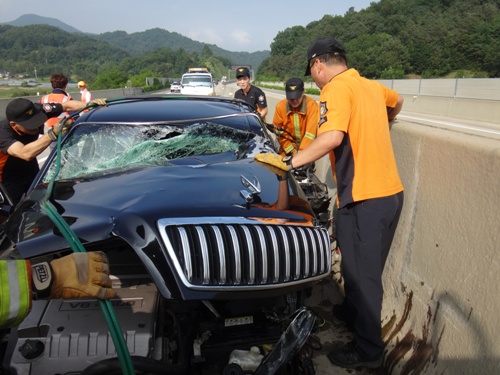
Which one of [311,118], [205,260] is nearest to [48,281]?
[205,260]

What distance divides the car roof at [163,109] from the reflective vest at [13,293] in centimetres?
197

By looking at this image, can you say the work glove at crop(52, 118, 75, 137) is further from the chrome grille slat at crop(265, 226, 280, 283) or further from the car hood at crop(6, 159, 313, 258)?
the chrome grille slat at crop(265, 226, 280, 283)

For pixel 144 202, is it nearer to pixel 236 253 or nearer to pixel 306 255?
pixel 236 253

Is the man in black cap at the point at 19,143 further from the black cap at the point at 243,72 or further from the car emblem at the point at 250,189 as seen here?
the black cap at the point at 243,72

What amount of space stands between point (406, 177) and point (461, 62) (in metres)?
47.2

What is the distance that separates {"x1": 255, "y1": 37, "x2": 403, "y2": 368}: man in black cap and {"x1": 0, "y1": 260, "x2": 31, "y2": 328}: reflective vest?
1.61m

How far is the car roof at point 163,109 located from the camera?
334cm

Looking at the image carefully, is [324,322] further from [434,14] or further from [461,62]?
[434,14]

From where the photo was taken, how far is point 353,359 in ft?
8.58

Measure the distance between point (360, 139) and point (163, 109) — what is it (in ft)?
5.89

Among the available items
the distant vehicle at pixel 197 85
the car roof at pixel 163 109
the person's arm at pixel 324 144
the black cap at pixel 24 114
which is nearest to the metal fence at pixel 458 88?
the distant vehicle at pixel 197 85

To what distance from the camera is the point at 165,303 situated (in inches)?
82.4

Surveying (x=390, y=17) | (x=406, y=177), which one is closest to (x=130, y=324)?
(x=406, y=177)

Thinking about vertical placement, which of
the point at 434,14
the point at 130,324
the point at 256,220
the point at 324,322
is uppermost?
the point at 434,14
